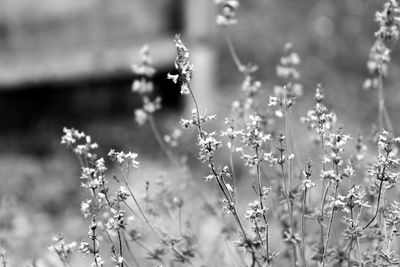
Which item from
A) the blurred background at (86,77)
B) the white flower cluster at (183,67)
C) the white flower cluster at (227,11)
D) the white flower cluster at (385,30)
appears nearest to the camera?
the white flower cluster at (183,67)

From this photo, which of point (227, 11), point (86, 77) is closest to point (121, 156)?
point (227, 11)

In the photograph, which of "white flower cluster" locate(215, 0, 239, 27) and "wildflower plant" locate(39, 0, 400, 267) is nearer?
"wildflower plant" locate(39, 0, 400, 267)

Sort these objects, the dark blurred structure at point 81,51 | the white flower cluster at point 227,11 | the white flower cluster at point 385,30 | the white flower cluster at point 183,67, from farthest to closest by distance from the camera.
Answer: the dark blurred structure at point 81,51 → the white flower cluster at point 227,11 → the white flower cluster at point 385,30 → the white flower cluster at point 183,67

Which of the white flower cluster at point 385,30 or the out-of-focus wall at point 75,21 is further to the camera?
the out-of-focus wall at point 75,21

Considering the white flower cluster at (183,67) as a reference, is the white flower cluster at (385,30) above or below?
above

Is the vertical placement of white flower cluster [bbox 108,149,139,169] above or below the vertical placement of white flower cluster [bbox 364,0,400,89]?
below

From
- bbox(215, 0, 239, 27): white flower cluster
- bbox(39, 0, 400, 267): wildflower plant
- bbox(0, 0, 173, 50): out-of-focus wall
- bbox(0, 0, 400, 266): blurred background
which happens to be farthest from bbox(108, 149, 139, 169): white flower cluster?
bbox(0, 0, 173, 50): out-of-focus wall

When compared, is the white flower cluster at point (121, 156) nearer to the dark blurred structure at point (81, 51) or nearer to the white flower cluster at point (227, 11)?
the white flower cluster at point (227, 11)

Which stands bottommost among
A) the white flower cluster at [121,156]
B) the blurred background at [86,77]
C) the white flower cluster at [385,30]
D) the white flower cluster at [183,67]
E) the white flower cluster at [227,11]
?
the white flower cluster at [121,156]

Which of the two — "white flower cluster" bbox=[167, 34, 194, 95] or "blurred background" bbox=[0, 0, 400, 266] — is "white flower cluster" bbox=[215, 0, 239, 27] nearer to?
"white flower cluster" bbox=[167, 34, 194, 95]

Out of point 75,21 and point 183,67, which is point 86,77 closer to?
point 75,21

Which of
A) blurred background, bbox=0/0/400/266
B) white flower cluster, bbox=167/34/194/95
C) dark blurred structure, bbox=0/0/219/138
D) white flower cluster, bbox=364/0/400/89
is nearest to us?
white flower cluster, bbox=167/34/194/95

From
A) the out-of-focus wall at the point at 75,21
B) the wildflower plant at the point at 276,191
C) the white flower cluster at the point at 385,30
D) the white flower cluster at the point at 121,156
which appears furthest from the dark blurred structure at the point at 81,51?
the white flower cluster at the point at 121,156
